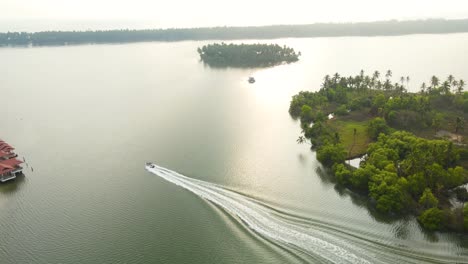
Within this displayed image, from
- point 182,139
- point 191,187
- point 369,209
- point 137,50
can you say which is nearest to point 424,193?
point 369,209

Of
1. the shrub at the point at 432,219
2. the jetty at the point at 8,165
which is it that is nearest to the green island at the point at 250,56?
the jetty at the point at 8,165

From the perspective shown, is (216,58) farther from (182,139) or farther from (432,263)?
Result: (432,263)

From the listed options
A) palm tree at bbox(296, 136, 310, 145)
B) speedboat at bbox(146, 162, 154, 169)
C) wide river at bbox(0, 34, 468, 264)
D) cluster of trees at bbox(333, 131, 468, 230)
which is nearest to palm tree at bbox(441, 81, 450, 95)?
wide river at bbox(0, 34, 468, 264)

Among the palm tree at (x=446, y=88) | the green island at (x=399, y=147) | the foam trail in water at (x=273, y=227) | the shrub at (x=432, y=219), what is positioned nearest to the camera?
the foam trail in water at (x=273, y=227)

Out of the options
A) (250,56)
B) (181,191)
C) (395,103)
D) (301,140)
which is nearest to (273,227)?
(181,191)

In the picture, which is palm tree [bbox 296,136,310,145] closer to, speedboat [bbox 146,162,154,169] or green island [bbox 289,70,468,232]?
green island [bbox 289,70,468,232]

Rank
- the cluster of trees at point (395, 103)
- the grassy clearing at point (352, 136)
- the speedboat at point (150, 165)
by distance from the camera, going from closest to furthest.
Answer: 1. the speedboat at point (150, 165)
2. the grassy clearing at point (352, 136)
3. the cluster of trees at point (395, 103)

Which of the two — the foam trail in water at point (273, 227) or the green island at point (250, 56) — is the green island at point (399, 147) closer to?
the foam trail in water at point (273, 227)
